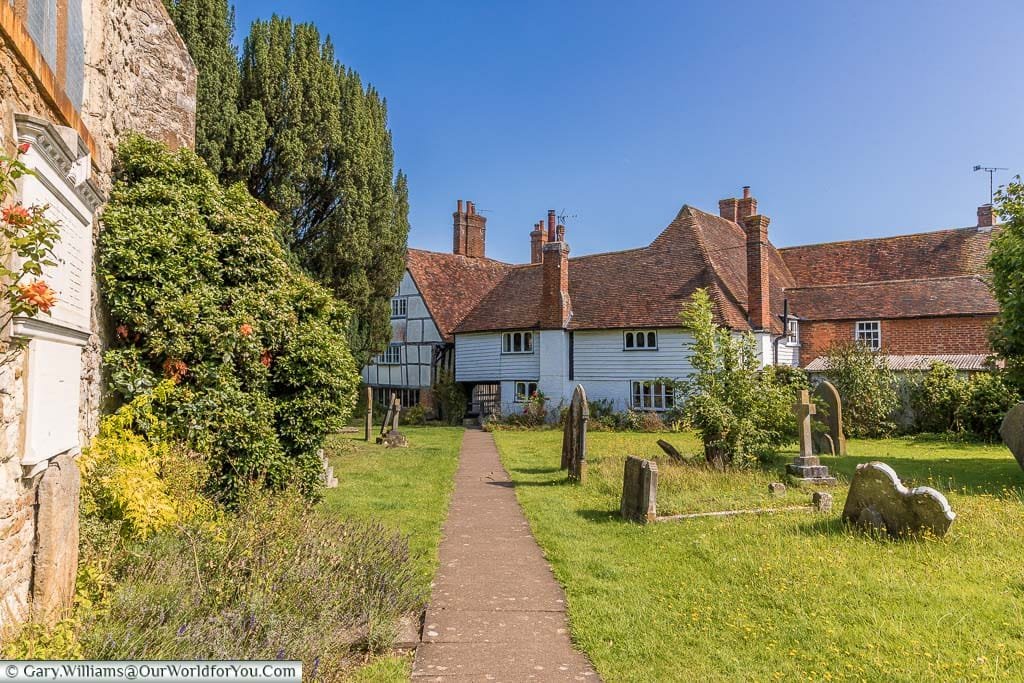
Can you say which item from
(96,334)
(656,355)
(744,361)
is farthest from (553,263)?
(96,334)

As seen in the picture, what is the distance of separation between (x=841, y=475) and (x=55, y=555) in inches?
527

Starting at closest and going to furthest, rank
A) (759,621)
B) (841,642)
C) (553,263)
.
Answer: (841,642) < (759,621) < (553,263)

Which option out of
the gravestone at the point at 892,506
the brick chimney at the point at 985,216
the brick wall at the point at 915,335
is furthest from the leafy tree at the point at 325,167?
the brick chimney at the point at 985,216

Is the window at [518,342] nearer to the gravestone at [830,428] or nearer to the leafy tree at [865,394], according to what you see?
the leafy tree at [865,394]

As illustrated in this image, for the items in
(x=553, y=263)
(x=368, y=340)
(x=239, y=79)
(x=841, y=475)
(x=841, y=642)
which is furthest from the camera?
(x=553, y=263)

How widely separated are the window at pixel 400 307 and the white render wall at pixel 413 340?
0.11m

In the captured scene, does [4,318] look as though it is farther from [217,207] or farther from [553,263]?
[553,263]

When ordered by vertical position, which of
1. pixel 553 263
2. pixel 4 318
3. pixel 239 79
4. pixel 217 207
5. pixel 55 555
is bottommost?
pixel 55 555

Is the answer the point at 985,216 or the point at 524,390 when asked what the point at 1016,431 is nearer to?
the point at 524,390

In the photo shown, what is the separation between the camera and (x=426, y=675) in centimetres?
491

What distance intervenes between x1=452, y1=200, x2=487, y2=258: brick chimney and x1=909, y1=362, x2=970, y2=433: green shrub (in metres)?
23.2

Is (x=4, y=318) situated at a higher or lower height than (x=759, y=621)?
higher

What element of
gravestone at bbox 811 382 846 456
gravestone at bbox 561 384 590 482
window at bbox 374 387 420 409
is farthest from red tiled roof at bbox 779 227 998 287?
gravestone at bbox 561 384 590 482

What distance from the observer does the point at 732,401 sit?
14195 mm
